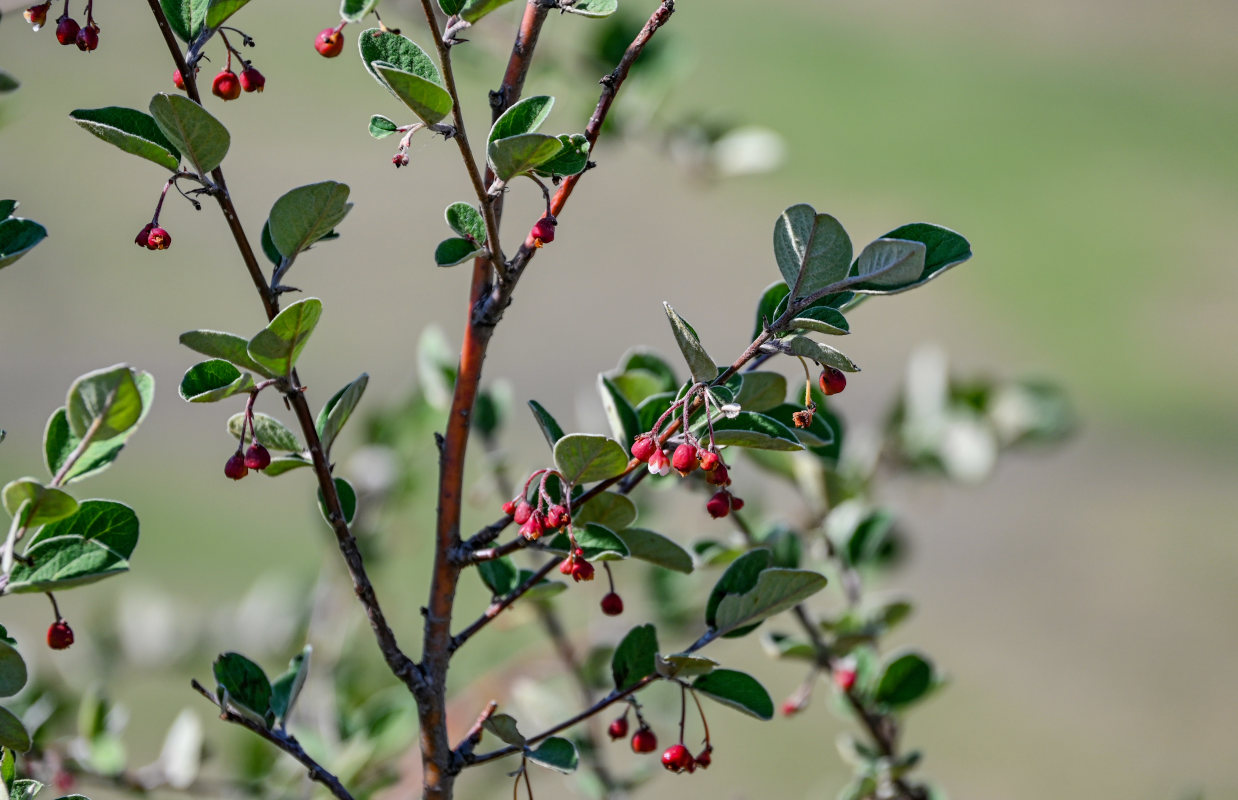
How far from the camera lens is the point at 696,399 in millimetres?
651

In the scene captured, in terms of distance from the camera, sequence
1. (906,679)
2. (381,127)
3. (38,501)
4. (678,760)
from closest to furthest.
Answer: (38,501)
(381,127)
(678,760)
(906,679)

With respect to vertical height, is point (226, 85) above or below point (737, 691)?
above

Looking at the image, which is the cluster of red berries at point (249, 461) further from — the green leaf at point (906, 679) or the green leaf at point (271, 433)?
the green leaf at point (906, 679)

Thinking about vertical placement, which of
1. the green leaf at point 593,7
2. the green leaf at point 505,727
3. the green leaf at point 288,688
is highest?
the green leaf at point 593,7

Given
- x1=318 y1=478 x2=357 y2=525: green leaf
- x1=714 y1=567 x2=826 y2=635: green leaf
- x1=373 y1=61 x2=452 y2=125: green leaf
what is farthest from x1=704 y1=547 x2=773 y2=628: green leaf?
x1=373 y1=61 x2=452 y2=125: green leaf

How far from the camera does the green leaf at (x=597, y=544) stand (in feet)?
2.27

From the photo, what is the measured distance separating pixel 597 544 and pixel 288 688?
0.24 metres

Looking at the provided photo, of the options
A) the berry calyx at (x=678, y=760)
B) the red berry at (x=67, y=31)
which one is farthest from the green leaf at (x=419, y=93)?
the berry calyx at (x=678, y=760)

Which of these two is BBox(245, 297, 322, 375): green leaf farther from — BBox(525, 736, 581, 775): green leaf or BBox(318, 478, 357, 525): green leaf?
BBox(525, 736, 581, 775): green leaf

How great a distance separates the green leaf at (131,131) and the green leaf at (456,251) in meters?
0.15

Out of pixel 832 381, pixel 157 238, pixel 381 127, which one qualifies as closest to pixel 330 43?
pixel 381 127

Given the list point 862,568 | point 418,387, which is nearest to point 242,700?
point 862,568

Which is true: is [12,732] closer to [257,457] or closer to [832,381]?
[257,457]

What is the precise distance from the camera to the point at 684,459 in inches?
24.4
